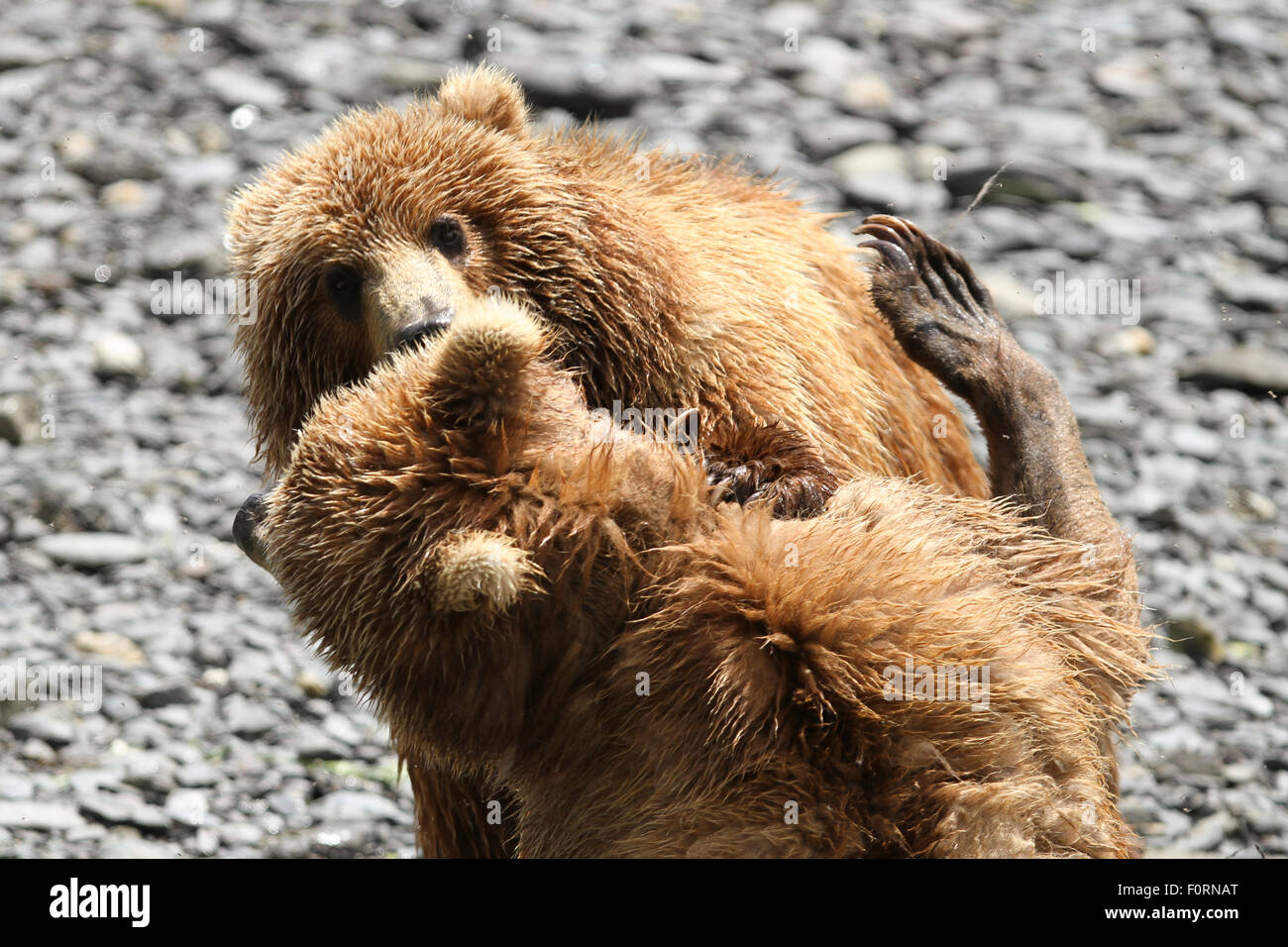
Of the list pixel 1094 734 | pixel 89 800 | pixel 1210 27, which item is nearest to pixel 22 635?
pixel 89 800

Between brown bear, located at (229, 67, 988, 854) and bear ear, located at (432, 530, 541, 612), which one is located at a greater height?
bear ear, located at (432, 530, 541, 612)

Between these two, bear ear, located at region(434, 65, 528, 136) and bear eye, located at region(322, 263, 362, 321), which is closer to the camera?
bear eye, located at region(322, 263, 362, 321)

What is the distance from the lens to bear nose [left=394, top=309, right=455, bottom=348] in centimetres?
364

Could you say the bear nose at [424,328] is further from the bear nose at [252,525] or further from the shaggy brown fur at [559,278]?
the bear nose at [252,525]

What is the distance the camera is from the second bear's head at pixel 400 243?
3883mm

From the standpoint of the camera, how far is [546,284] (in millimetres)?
3918

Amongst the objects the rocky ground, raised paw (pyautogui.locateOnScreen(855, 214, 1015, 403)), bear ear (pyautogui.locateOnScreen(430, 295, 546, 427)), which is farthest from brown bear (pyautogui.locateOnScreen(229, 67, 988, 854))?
the rocky ground

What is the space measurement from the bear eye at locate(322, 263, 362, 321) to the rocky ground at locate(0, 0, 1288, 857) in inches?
82.3

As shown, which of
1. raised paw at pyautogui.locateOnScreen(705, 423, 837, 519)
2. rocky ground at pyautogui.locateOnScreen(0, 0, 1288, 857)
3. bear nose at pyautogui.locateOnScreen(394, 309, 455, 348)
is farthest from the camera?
rocky ground at pyautogui.locateOnScreen(0, 0, 1288, 857)

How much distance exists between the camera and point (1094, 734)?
10.4 feet

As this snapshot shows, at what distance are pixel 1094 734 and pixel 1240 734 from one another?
318 cm

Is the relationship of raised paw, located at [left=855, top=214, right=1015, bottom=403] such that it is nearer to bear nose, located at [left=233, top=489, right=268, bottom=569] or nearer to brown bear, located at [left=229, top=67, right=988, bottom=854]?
brown bear, located at [left=229, top=67, right=988, bottom=854]

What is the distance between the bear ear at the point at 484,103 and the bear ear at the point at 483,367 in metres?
1.79

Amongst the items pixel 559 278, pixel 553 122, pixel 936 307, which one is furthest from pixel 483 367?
pixel 553 122
